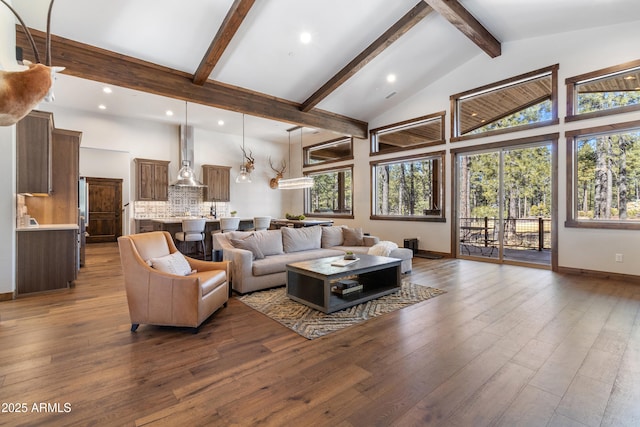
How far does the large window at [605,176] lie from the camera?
4.66 metres

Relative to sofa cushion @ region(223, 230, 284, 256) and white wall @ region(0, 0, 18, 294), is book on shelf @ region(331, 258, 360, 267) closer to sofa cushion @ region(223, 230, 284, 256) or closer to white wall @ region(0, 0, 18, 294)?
sofa cushion @ region(223, 230, 284, 256)

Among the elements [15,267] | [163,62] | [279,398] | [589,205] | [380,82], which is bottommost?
[279,398]

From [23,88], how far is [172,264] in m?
1.73

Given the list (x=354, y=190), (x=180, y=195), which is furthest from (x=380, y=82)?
(x=180, y=195)

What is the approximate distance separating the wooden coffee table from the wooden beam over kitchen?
12.0 feet

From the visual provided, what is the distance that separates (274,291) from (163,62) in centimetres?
398

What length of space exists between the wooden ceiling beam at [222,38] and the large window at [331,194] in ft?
16.3

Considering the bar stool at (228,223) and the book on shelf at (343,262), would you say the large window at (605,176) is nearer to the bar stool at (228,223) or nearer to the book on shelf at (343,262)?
the book on shelf at (343,262)

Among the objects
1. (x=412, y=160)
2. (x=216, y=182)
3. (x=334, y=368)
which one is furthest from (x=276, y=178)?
(x=334, y=368)

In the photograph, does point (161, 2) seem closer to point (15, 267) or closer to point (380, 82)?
point (15, 267)

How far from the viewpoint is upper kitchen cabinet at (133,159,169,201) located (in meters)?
7.75

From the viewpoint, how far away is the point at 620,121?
4664 millimetres

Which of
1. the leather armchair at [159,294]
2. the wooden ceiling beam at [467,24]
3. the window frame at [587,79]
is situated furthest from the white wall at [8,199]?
the window frame at [587,79]

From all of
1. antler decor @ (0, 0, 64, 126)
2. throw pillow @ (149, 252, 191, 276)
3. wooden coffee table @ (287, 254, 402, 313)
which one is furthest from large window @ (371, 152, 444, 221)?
antler decor @ (0, 0, 64, 126)
